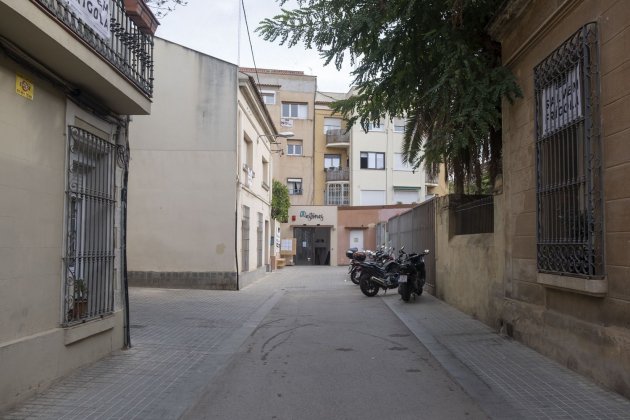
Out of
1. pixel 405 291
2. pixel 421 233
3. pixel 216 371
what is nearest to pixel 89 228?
pixel 216 371

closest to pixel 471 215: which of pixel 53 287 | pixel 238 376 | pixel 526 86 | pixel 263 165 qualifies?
pixel 526 86

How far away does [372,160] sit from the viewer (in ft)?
135

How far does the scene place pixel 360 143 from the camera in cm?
4091

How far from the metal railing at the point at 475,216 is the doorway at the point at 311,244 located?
23805mm

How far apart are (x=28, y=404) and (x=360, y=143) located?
121 feet

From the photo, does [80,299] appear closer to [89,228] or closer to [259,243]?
[89,228]

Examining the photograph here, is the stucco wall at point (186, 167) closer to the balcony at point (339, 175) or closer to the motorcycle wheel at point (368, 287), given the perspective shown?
the motorcycle wheel at point (368, 287)

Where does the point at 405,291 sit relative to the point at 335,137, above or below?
below

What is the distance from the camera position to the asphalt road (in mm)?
5035

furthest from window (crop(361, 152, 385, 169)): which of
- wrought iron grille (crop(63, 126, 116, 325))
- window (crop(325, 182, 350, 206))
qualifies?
wrought iron grille (crop(63, 126, 116, 325))

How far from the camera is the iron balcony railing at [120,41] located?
534cm

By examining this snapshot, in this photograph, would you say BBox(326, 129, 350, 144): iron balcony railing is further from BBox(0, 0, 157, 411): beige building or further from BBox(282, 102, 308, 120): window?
BBox(0, 0, 157, 411): beige building

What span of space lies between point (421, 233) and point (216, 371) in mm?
10232

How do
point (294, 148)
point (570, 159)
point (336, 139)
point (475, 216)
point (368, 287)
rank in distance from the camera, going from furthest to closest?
point (294, 148)
point (336, 139)
point (368, 287)
point (475, 216)
point (570, 159)
